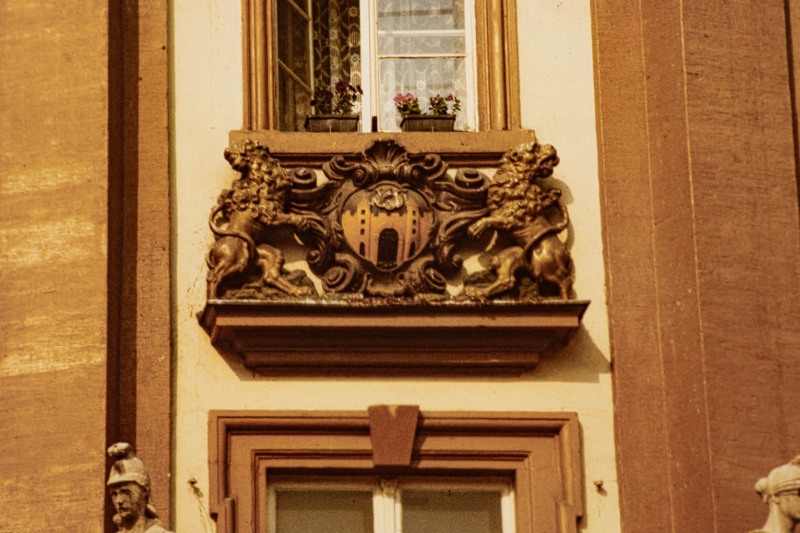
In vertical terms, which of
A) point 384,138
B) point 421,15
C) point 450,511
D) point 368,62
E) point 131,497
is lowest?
point 450,511

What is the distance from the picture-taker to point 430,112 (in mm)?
16281

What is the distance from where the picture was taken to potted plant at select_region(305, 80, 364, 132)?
16.0m

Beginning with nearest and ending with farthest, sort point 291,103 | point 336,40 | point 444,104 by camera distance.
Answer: point 444,104 < point 291,103 < point 336,40

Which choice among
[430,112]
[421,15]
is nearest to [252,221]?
[430,112]

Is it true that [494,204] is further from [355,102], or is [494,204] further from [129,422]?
[129,422]

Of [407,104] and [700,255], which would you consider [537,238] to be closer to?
[700,255]

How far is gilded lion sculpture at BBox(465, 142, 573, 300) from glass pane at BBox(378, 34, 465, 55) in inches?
41.9

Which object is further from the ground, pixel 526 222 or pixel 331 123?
pixel 331 123

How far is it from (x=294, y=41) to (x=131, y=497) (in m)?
3.52

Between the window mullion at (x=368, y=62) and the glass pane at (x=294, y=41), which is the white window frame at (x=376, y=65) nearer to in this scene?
the window mullion at (x=368, y=62)

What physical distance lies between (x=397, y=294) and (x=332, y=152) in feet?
3.10

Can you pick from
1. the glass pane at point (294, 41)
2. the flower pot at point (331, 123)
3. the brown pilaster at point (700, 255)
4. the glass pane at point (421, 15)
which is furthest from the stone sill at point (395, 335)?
the glass pane at point (421, 15)

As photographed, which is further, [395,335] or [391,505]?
[395,335]

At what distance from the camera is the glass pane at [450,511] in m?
15.2
